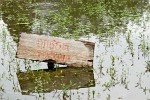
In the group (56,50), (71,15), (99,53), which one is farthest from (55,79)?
(71,15)

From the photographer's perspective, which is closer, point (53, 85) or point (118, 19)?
point (53, 85)

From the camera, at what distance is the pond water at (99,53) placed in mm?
6706

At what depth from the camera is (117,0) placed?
15992 millimetres

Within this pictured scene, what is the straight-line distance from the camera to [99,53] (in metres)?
8.93

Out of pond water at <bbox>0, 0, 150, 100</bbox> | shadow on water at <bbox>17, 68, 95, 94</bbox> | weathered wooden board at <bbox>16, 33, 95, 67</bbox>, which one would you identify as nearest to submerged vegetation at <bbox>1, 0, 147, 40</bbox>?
pond water at <bbox>0, 0, 150, 100</bbox>

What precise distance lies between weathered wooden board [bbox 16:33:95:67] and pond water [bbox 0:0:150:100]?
0.32m

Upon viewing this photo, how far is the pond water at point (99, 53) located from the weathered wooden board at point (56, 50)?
0.32m

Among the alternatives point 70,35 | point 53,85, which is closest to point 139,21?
point 70,35

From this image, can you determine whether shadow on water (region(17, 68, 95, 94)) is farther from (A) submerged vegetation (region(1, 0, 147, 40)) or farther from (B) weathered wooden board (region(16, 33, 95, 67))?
(A) submerged vegetation (region(1, 0, 147, 40))

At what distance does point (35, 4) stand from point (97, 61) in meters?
8.22

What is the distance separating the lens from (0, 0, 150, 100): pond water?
6.71 meters

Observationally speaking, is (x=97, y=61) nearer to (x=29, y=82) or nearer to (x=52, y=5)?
(x=29, y=82)

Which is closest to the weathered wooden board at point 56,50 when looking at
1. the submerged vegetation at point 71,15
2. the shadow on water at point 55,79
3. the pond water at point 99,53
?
the shadow on water at point 55,79

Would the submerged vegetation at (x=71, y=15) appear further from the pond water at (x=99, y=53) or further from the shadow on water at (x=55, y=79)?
the shadow on water at (x=55, y=79)
